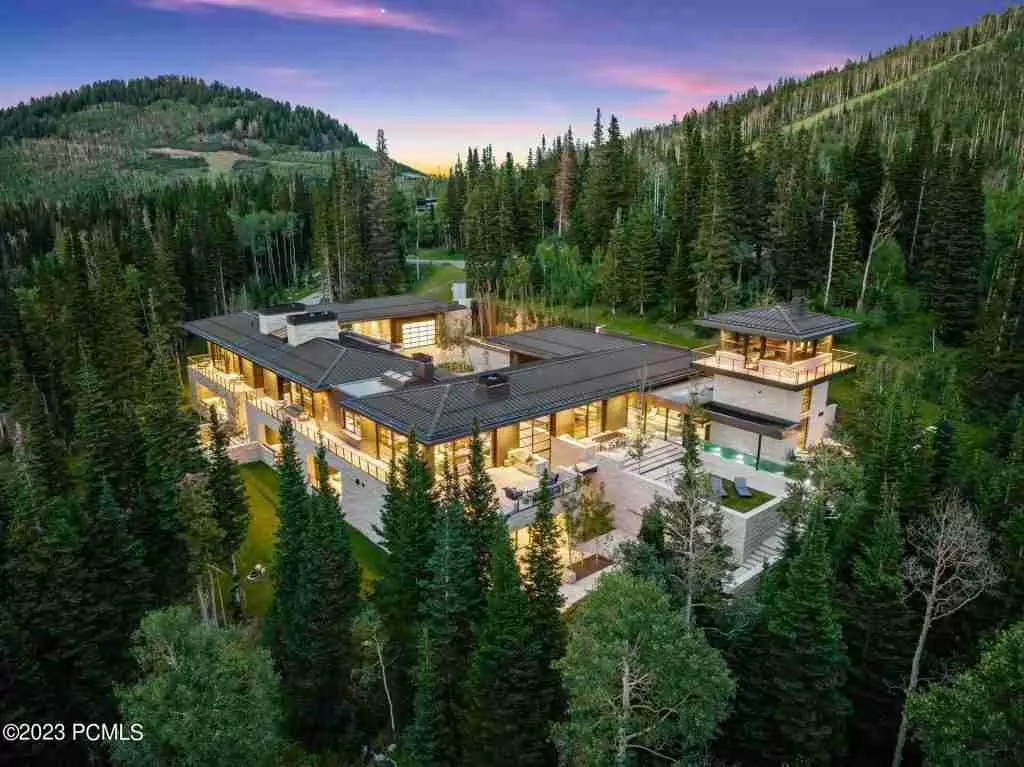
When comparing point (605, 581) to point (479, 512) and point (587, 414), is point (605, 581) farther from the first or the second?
point (587, 414)

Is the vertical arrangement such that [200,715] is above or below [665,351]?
below

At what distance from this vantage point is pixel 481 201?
72.7 m

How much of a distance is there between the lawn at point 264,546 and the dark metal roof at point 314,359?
657 cm

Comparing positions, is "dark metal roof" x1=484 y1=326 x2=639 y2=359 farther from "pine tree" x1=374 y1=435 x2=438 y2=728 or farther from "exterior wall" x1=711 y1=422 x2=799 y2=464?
"pine tree" x1=374 y1=435 x2=438 y2=728

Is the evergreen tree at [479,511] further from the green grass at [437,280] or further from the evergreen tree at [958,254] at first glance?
the green grass at [437,280]

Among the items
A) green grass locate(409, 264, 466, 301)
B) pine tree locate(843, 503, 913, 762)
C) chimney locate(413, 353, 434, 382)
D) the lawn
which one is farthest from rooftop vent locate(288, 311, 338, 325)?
pine tree locate(843, 503, 913, 762)

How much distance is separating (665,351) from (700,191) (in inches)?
904

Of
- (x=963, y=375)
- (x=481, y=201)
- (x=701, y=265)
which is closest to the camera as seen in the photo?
(x=963, y=375)

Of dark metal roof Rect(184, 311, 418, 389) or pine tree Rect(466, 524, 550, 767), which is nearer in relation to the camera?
pine tree Rect(466, 524, 550, 767)

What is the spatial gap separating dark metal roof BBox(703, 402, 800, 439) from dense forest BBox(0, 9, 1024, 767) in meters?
2.93

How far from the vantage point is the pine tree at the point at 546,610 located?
18.4 meters

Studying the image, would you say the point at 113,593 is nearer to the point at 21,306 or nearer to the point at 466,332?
the point at 466,332

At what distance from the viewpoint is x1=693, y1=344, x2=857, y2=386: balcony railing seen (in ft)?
101

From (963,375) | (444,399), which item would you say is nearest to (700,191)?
(963,375)
